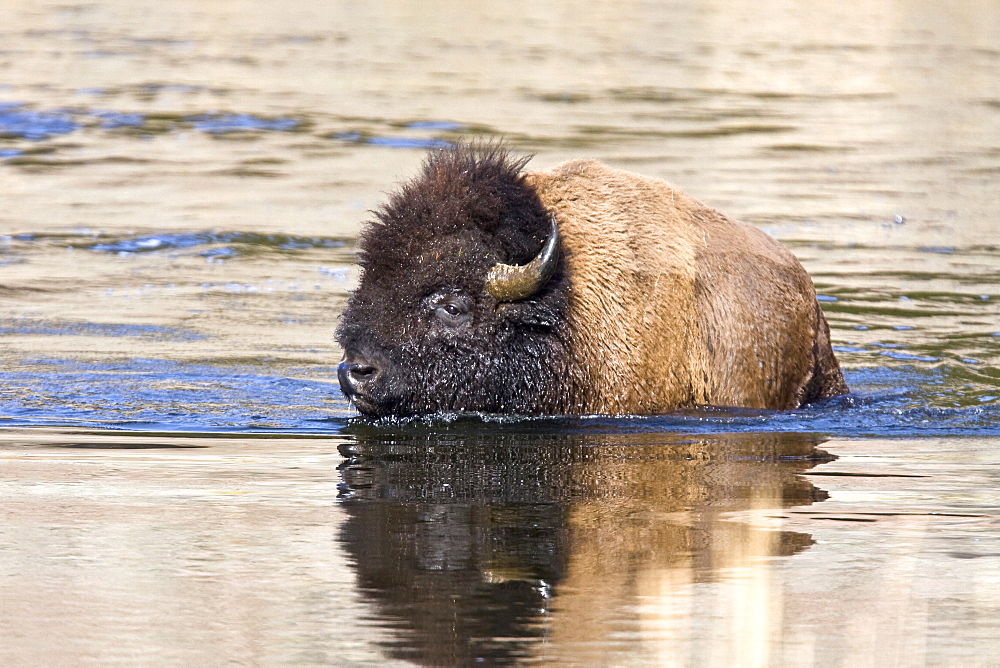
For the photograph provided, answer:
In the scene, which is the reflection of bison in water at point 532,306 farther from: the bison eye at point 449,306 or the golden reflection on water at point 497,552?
the golden reflection on water at point 497,552

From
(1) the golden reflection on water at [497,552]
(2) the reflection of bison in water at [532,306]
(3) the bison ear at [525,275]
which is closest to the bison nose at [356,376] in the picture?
(2) the reflection of bison in water at [532,306]

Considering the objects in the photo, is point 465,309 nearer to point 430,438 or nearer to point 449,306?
point 449,306

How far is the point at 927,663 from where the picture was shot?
482 cm

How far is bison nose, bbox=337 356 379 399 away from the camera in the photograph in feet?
28.2

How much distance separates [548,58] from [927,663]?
32.6m

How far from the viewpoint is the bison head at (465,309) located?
875 centimetres

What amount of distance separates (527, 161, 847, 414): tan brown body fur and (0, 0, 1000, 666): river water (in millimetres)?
229

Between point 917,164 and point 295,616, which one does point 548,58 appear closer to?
point 917,164

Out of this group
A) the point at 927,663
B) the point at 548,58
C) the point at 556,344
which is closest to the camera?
the point at 927,663

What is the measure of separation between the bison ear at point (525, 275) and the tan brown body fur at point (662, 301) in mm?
247

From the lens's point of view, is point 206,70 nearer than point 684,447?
No

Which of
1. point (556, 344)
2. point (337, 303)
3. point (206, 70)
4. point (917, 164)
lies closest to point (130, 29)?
point (206, 70)

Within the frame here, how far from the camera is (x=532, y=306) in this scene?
882cm

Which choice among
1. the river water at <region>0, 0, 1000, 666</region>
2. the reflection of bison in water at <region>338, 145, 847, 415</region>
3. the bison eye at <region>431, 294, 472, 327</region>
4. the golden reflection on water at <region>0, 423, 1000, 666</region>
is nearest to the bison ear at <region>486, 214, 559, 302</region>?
the reflection of bison in water at <region>338, 145, 847, 415</region>
